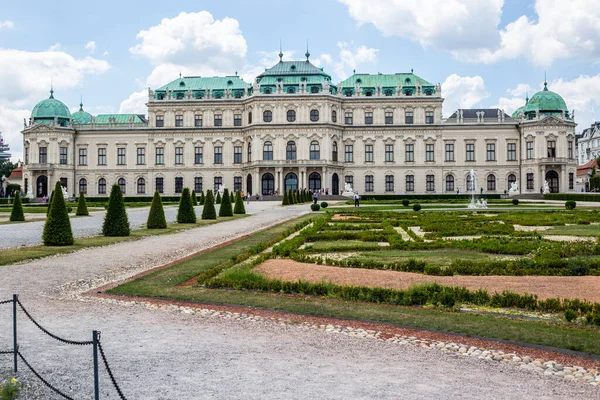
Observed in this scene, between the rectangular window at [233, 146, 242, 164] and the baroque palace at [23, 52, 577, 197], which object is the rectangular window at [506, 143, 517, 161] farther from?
the rectangular window at [233, 146, 242, 164]

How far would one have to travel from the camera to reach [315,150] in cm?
6881

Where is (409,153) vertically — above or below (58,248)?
above

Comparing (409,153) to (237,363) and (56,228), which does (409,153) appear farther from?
(237,363)

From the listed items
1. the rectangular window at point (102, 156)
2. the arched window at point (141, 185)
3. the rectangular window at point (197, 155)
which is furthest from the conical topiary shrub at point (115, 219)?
the rectangular window at point (102, 156)

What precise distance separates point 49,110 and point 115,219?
56621 mm

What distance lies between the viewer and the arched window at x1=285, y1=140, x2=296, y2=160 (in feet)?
226

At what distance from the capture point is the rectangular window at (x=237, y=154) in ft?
236

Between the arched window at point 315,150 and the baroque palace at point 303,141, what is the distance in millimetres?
133

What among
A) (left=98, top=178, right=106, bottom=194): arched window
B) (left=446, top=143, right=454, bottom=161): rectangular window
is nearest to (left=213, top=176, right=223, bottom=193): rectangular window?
(left=98, top=178, right=106, bottom=194): arched window

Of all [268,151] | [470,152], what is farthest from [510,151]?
[268,151]

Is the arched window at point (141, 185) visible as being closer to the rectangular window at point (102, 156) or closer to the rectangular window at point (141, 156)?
the rectangular window at point (141, 156)

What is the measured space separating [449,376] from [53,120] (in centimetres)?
7378

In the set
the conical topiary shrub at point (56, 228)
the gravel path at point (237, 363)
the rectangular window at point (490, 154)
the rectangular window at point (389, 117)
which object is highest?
the rectangular window at point (389, 117)

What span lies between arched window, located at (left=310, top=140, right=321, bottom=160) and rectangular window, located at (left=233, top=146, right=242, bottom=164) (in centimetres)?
929
